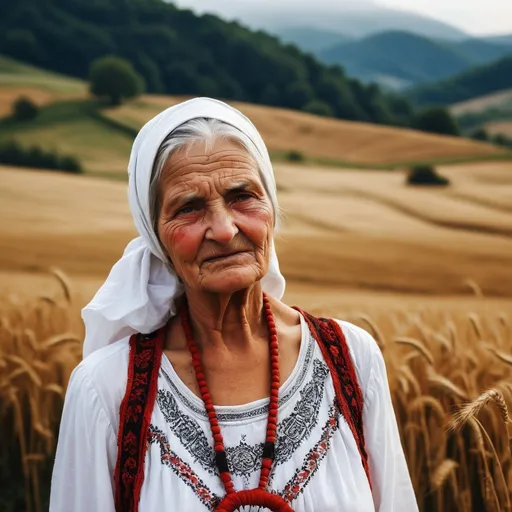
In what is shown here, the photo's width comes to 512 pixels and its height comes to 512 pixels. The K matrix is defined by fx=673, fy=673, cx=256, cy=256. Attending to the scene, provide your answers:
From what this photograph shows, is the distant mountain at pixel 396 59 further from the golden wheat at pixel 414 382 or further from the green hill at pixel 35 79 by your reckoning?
the golden wheat at pixel 414 382

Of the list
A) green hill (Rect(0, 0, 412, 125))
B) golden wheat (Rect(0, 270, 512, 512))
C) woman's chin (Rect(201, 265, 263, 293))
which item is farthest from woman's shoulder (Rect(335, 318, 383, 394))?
green hill (Rect(0, 0, 412, 125))

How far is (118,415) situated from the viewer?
1.66 meters

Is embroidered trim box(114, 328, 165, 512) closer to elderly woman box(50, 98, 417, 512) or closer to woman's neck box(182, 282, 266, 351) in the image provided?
Answer: elderly woman box(50, 98, 417, 512)

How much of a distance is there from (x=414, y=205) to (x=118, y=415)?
2.48 meters

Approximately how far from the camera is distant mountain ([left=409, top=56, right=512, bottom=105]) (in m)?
4.16

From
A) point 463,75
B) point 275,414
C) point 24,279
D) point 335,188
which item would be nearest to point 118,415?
point 275,414

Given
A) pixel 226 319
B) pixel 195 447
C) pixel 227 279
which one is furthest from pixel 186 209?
pixel 195 447

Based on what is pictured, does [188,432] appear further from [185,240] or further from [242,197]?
[242,197]

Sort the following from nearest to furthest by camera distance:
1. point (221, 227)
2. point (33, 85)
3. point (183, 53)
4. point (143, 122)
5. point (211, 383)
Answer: point (221, 227)
point (211, 383)
point (143, 122)
point (33, 85)
point (183, 53)

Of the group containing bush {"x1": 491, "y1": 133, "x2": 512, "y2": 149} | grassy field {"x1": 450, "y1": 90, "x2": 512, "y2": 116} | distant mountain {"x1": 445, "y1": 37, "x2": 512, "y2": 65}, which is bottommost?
bush {"x1": 491, "y1": 133, "x2": 512, "y2": 149}

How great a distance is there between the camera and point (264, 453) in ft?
5.37

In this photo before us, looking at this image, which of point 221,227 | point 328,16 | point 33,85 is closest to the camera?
point 221,227

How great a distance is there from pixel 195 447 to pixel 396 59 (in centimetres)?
353

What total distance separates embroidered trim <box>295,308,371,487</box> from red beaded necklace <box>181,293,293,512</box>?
0.14 m
